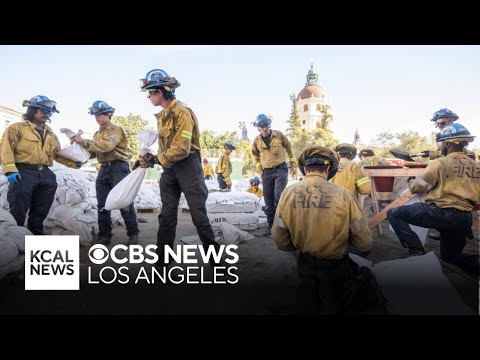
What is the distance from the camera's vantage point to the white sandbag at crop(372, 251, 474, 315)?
231 centimetres

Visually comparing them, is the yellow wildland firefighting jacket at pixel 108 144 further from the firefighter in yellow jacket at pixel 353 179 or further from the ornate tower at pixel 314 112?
the ornate tower at pixel 314 112

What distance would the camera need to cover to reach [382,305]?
2.31 meters

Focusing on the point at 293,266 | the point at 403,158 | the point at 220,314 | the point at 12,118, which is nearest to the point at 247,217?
the point at 293,266

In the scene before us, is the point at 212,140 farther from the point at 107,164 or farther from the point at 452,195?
the point at 452,195

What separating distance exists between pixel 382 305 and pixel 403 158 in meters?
2.85

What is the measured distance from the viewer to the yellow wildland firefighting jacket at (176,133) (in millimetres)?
2918

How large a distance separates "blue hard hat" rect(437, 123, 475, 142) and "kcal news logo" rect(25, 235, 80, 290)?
132 inches

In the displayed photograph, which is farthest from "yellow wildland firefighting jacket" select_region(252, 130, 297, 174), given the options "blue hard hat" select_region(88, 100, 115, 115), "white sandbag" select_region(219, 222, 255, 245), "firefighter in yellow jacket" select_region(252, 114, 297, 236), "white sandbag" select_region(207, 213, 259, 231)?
"blue hard hat" select_region(88, 100, 115, 115)

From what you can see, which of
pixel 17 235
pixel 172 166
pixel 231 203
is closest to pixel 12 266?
pixel 17 235

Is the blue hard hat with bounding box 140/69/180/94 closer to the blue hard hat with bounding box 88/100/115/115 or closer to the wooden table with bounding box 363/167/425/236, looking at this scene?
the blue hard hat with bounding box 88/100/115/115

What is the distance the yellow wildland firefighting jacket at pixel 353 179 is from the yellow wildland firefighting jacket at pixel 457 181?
751 millimetres

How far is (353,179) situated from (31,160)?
3549 mm

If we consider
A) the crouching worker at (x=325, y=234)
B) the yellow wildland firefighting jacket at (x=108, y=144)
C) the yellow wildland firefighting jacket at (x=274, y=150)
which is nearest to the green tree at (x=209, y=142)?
the yellow wildland firefighting jacket at (x=274, y=150)

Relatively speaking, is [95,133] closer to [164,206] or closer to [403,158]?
[164,206]
